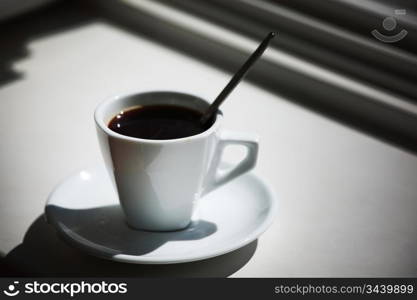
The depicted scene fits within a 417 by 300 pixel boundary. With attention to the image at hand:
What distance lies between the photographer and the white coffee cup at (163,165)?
646 mm

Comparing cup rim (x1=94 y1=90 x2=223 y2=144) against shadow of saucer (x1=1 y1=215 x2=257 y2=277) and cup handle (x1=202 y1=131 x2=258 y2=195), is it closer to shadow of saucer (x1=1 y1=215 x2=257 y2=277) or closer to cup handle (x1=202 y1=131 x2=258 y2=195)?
cup handle (x1=202 y1=131 x2=258 y2=195)

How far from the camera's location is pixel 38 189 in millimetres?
815

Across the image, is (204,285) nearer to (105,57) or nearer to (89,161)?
(89,161)

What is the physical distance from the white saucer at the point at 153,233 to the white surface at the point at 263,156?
4 cm

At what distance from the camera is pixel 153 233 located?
2.30 ft

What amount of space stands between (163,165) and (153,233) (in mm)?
89

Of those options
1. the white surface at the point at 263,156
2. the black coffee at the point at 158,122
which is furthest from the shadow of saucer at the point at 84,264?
the black coffee at the point at 158,122

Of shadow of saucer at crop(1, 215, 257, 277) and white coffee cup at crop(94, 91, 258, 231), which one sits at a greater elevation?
white coffee cup at crop(94, 91, 258, 231)

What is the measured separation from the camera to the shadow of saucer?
68 centimetres

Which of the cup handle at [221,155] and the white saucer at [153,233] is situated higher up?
the cup handle at [221,155]

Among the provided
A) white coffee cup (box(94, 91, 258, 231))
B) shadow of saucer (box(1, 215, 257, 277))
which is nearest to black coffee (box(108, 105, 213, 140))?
white coffee cup (box(94, 91, 258, 231))

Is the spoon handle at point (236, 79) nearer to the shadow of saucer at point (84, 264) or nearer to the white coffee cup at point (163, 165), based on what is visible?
the white coffee cup at point (163, 165)

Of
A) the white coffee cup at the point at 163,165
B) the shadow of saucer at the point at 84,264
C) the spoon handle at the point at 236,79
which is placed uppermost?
the spoon handle at the point at 236,79

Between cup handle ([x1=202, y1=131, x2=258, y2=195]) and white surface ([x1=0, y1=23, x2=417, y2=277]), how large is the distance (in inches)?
3.1
